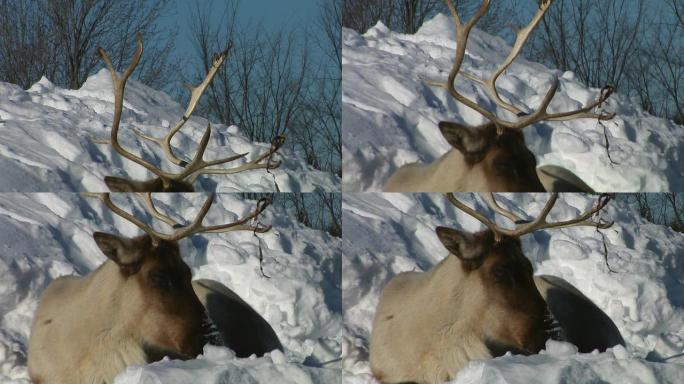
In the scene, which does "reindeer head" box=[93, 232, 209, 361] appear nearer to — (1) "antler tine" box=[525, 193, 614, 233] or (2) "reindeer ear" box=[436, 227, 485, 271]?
(2) "reindeer ear" box=[436, 227, 485, 271]

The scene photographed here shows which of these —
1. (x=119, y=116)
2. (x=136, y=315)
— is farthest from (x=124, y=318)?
(x=119, y=116)

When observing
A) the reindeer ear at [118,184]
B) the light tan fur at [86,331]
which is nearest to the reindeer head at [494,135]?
the reindeer ear at [118,184]

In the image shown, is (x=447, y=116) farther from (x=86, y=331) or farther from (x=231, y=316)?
(x=86, y=331)

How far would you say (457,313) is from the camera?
4.54 m

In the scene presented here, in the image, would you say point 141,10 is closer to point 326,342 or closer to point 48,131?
point 48,131

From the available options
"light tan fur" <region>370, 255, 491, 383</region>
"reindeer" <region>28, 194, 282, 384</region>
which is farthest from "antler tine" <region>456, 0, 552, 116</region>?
"reindeer" <region>28, 194, 282, 384</region>

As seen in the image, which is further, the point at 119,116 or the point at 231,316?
the point at 119,116

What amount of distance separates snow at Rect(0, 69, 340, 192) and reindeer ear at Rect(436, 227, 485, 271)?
466mm

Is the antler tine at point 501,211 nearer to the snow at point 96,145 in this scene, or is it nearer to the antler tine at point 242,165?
the snow at point 96,145

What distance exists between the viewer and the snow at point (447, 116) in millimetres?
4645

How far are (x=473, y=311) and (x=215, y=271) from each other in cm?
95

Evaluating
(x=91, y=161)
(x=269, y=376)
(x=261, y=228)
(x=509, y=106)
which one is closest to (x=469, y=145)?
(x=509, y=106)

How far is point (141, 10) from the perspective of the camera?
4.96 meters

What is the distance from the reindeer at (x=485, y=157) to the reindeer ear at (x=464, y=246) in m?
0.17
